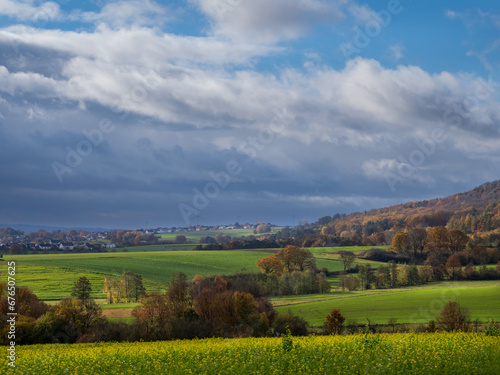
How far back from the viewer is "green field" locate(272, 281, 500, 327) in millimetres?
61156

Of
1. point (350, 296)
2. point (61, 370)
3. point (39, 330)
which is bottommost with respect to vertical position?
point (350, 296)

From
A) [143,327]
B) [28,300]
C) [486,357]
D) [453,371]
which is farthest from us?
[28,300]

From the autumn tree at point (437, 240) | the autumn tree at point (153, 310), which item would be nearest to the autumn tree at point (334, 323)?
the autumn tree at point (153, 310)

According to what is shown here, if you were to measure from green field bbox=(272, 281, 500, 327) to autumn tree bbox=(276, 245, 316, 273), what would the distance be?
21378mm

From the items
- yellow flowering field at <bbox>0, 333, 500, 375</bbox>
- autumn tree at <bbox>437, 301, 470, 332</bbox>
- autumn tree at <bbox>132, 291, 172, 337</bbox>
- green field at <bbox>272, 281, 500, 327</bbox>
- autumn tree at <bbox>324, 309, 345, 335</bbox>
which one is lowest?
green field at <bbox>272, 281, 500, 327</bbox>

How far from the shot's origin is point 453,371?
1495 centimetres

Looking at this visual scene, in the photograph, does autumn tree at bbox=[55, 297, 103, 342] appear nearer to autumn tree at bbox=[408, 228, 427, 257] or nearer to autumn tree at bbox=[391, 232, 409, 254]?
autumn tree at bbox=[391, 232, 409, 254]

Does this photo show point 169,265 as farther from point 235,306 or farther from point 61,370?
point 61,370

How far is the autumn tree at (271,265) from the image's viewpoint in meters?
110

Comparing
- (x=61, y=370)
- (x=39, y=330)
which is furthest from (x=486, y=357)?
(x=39, y=330)

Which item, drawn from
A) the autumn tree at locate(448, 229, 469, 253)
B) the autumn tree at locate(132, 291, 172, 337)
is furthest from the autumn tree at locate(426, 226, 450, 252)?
the autumn tree at locate(132, 291, 172, 337)

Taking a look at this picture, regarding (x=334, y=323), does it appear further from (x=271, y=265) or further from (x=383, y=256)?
(x=383, y=256)

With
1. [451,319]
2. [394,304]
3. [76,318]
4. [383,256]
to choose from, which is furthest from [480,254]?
[76,318]

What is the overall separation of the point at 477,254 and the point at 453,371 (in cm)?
11704
